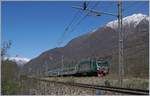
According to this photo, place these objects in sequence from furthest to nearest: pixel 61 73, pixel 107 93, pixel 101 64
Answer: pixel 61 73, pixel 101 64, pixel 107 93

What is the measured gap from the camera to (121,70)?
26.0 metres


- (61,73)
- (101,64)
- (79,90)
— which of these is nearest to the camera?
(79,90)

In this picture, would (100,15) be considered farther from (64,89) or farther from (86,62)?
(86,62)

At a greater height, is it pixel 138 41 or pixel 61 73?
pixel 138 41

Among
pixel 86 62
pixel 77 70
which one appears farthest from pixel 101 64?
pixel 77 70

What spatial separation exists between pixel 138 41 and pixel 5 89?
173 metres

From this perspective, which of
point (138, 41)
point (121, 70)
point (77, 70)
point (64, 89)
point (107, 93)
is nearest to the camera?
point (107, 93)

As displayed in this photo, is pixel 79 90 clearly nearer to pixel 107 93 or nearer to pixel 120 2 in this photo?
pixel 107 93

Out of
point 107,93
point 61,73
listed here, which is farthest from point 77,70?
point 107,93

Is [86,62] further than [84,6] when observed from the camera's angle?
Yes

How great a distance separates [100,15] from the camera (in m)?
26.7

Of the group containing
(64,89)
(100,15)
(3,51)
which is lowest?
(64,89)

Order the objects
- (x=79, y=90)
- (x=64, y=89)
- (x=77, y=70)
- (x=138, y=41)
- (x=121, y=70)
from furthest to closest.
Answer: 1. (x=138, y=41)
2. (x=77, y=70)
3. (x=64, y=89)
4. (x=121, y=70)
5. (x=79, y=90)

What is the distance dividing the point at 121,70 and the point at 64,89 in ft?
13.7
